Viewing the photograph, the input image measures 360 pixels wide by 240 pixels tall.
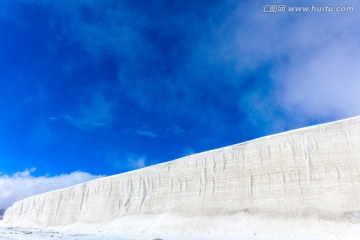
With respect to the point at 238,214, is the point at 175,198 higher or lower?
higher

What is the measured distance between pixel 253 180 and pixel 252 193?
1.27 meters

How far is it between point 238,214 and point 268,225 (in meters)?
3.55

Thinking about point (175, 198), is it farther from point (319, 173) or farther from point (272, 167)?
point (319, 173)

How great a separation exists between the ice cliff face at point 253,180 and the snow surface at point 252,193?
7cm

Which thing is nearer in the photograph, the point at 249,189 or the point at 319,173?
the point at 319,173

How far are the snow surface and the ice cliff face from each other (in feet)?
0.23

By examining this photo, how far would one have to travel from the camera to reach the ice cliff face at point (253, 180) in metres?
24.5

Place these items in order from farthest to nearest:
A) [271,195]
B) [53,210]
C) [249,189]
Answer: [53,210] → [249,189] → [271,195]

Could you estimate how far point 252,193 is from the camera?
1126 inches

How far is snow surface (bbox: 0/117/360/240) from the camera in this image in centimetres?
2341

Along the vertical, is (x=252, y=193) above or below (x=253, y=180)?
below

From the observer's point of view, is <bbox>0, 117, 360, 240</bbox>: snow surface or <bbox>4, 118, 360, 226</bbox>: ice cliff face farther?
<bbox>4, 118, 360, 226</bbox>: ice cliff face

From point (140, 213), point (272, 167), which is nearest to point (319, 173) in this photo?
point (272, 167)

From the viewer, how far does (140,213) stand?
1428 inches
